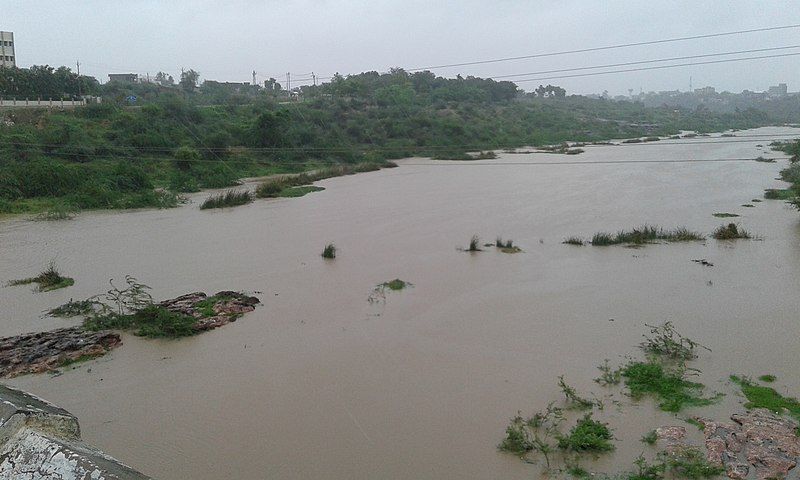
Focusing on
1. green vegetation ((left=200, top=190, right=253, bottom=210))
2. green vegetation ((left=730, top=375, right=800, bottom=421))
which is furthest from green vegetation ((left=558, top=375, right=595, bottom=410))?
green vegetation ((left=200, top=190, right=253, bottom=210))

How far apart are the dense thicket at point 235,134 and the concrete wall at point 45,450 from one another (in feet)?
55.7

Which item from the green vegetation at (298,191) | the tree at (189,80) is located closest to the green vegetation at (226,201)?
the green vegetation at (298,191)

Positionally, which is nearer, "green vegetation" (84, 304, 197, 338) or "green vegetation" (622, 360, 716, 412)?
"green vegetation" (622, 360, 716, 412)

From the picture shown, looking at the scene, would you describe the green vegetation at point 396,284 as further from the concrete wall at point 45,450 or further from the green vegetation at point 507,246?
the concrete wall at point 45,450

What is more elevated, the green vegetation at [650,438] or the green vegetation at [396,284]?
the green vegetation at [396,284]

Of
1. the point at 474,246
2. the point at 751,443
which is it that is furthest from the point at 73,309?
the point at 751,443

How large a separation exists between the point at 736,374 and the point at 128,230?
499 inches

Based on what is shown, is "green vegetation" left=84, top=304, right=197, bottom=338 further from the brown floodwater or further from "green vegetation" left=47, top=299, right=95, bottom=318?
"green vegetation" left=47, top=299, right=95, bottom=318

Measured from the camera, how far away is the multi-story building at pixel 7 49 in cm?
4122

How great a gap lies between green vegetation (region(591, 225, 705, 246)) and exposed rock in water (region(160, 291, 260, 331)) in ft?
24.5

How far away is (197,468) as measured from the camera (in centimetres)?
460

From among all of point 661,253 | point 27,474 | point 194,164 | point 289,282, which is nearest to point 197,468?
point 27,474

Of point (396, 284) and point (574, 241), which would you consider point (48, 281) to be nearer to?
point (396, 284)

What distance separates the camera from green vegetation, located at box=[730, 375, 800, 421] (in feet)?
17.1
